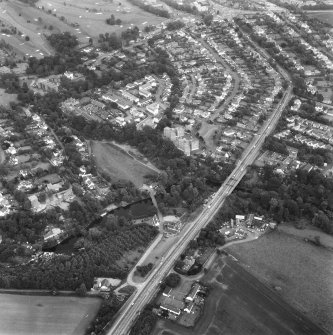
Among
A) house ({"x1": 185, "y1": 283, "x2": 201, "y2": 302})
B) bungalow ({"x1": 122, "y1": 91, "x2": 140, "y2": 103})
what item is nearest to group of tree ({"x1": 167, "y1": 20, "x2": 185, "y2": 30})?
bungalow ({"x1": 122, "y1": 91, "x2": 140, "y2": 103})

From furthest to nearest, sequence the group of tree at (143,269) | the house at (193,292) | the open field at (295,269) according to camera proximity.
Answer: the group of tree at (143,269) < the house at (193,292) < the open field at (295,269)

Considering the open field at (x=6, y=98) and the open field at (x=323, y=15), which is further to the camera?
the open field at (x=323, y=15)

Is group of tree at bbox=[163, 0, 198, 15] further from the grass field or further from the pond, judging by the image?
the grass field

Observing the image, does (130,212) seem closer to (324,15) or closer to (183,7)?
(183,7)

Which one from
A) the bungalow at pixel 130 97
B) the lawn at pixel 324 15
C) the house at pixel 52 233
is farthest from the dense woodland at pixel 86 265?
the lawn at pixel 324 15

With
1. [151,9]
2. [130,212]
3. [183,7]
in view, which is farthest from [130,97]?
[183,7]

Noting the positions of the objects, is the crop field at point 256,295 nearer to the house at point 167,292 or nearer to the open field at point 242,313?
the open field at point 242,313

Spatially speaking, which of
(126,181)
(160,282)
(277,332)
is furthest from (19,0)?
(277,332)
